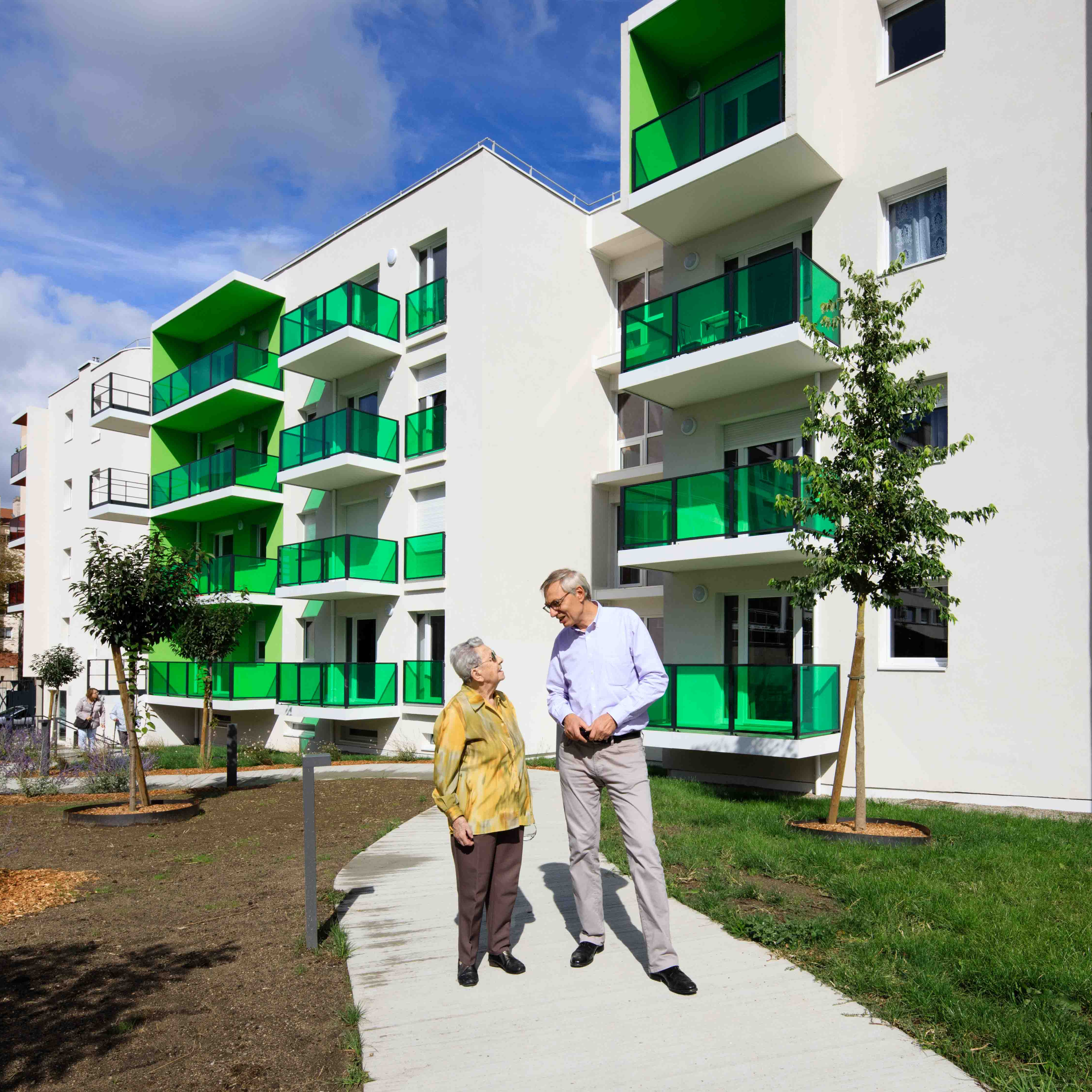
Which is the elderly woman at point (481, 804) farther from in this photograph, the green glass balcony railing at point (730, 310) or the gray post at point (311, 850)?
the green glass balcony railing at point (730, 310)

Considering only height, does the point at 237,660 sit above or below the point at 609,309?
below

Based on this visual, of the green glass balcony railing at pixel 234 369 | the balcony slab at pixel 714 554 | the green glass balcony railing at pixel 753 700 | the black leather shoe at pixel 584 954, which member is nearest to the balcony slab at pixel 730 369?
the balcony slab at pixel 714 554

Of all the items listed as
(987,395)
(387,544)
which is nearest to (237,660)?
(387,544)

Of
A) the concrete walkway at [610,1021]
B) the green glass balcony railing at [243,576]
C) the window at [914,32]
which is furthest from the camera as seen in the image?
the green glass balcony railing at [243,576]

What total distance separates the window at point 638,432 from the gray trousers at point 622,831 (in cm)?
1545

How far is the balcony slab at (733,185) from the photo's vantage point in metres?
12.8

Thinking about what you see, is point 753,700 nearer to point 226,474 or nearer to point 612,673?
point 612,673

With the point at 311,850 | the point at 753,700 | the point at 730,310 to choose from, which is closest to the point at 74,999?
the point at 311,850

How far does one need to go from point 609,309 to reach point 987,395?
1172cm

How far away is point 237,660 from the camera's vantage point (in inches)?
1022

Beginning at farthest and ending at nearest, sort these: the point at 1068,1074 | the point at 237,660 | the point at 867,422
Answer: the point at 237,660 → the point at 867,422 → the point at 1068,1074

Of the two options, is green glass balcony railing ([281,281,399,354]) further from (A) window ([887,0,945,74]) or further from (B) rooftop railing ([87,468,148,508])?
(B) rooftop railing ([87,468,148,508])

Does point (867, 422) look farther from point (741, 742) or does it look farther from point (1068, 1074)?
point (1068, 1074)

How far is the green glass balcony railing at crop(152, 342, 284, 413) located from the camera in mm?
25156
